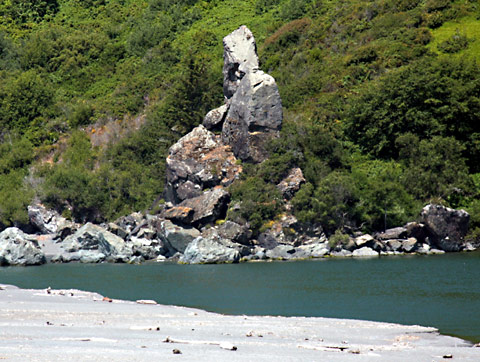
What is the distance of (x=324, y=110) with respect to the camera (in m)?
83.1

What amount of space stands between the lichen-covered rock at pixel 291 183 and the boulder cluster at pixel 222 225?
0.10 m

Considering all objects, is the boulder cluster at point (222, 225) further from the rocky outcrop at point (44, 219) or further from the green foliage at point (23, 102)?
the green foliage at point (23, 102)

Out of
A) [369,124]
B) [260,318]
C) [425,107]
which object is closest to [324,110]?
[369,124]

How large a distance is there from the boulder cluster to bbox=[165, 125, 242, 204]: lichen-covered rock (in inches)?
4.3

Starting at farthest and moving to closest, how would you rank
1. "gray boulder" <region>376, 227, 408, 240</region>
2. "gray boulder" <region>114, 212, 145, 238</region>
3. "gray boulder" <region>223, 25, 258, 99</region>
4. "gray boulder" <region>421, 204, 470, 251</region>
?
"gray boulder" <region>223, 25, 258, 99</region>
"gray boulder" <region>114, 212, 145, 238</region>
"gray boulder" <region>376, 227, 408, 240</region>
"gray boulder" <region>421, 204, 470, 251</region>

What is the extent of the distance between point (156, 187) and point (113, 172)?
814 centimetres

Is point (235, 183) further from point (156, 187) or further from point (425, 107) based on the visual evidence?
point (425, 107)

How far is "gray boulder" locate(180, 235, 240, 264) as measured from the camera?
198ft

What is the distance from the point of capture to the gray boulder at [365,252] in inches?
2384

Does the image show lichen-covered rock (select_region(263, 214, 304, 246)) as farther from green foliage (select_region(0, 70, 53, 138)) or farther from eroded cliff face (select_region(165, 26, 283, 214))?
green foliage (select_region(0, 70, 53, 138))

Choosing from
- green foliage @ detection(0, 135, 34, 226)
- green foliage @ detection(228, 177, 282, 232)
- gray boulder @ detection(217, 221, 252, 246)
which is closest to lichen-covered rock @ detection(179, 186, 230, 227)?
green foliage @ detection(228, 177, 282, 232)

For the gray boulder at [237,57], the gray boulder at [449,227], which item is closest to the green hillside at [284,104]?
the gray boulder at [449,227]

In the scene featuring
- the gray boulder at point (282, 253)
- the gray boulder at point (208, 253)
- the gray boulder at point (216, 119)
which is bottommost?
the gray boulder at point (282, 253)

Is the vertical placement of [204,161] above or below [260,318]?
below
